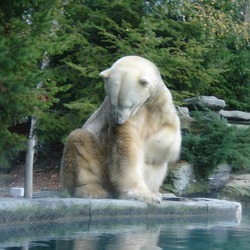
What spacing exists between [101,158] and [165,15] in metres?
13.0

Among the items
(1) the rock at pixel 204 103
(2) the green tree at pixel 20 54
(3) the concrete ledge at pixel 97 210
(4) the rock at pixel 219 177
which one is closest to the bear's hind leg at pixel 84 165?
(3) the concrete ledge at pixel 97 210

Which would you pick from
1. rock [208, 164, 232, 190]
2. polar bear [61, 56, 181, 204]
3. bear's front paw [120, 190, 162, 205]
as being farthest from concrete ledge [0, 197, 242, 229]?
rock [208, 164, 232, 190]

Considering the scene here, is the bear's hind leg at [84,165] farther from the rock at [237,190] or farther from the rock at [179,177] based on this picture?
the rock at [179,177]

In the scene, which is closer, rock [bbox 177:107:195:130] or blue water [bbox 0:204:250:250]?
blue water [bbox 0:204:250:250]

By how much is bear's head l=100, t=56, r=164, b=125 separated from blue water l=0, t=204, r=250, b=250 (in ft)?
4.86

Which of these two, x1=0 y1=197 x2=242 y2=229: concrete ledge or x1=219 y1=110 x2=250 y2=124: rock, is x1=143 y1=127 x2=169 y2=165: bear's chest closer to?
x1=0 y1=197 x2=242 y2=229: concrete ledge

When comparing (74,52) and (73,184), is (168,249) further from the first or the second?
(74,52)

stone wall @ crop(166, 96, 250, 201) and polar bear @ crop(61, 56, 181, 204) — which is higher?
polar bear @ crop(61, 56, 181, 204)

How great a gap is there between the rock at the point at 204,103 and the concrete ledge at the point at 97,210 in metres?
14.1

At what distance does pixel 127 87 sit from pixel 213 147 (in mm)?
12593

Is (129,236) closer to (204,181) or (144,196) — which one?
(144,196)

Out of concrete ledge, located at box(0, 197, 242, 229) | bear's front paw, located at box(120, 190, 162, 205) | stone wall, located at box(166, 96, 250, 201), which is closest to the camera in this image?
concrete ledge, located at box(0, 197, 242, 229)

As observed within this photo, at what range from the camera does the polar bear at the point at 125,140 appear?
6379 mm

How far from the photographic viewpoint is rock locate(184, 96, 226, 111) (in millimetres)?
20219
